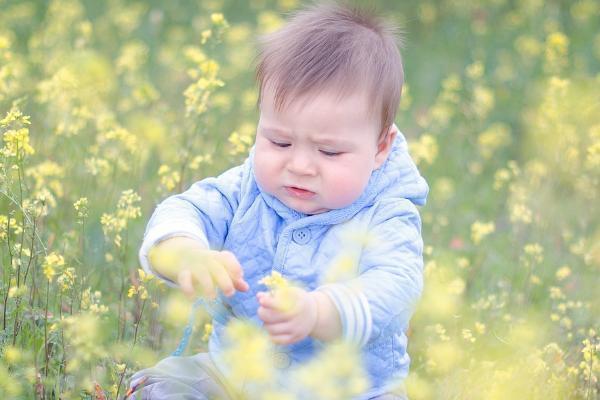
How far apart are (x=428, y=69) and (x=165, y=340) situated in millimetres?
4377

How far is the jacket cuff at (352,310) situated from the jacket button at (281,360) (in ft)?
1.16

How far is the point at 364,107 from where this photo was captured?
8.61ft

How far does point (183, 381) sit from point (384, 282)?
2.15 ft

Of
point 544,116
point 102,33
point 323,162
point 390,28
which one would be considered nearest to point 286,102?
point 323,162

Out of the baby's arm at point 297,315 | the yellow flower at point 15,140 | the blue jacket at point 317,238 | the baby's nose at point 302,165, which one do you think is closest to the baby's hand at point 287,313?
the baby's arm at point 297,315

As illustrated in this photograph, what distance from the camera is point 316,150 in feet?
8.56

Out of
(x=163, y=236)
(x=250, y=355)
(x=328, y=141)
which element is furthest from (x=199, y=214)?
(x=250, y=355)

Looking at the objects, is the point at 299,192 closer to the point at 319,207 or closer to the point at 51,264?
the point at 319,207

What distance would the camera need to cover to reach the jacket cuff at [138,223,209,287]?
102 inches

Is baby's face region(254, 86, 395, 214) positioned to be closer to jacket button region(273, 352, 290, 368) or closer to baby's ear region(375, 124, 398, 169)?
baby's ear region(375, 124, 398, 169)

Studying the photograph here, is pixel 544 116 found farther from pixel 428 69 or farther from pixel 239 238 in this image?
pixel 239 238

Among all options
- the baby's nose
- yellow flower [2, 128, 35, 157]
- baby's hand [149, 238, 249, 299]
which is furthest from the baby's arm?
yellow flower [2, 128, 35, 157]

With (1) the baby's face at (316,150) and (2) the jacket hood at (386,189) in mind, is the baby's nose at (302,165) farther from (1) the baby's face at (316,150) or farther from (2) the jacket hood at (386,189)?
(2) the jacket hood at (386,189)

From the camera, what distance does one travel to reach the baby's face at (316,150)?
101 inches
